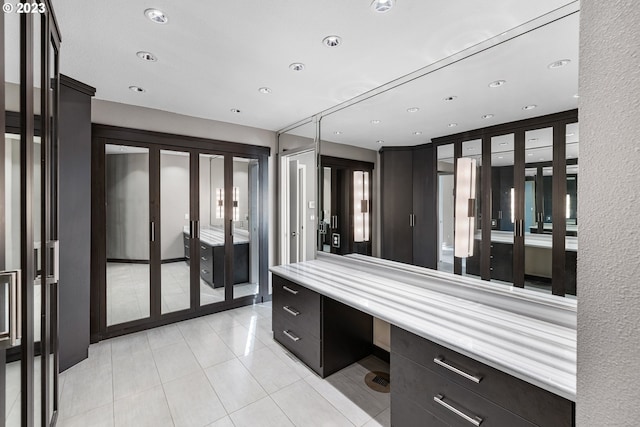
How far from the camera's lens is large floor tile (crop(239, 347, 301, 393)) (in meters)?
2.29

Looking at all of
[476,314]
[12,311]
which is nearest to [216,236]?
[12,311]

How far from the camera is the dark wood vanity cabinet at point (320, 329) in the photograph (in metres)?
2.33

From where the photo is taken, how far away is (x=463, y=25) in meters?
1.73

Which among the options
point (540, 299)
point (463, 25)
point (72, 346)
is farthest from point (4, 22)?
point (72, 346)

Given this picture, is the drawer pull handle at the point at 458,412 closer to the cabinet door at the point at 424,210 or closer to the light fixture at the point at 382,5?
the cabinet door at the point at 424,210

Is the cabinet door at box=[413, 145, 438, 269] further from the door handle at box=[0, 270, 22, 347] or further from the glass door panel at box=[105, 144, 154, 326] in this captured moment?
the glass door panel at box=[105, 144, 154, 326]

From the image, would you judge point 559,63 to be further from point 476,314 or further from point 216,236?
point 216,236

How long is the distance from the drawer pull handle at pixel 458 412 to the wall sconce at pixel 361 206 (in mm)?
1455

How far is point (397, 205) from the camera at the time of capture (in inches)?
95.3

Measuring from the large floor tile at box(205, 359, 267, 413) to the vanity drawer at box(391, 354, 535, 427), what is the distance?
108 cm

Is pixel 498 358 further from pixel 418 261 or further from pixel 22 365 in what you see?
pixel 22 365

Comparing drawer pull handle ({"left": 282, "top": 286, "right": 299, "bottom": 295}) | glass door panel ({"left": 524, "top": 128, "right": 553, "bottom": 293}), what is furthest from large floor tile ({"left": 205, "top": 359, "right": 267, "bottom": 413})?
glass door panel ({"left": 524, "top": 128, "right": 553, "bottom": 293})

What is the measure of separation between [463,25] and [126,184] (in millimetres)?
3448

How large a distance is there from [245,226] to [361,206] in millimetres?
1972
